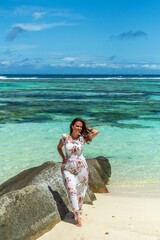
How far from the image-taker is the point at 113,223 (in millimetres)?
6395

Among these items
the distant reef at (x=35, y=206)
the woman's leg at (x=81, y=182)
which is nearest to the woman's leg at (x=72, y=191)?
the woman's leg at (x=81, y=182)

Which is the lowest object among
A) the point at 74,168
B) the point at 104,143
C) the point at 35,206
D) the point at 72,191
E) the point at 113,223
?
the point at 104,143

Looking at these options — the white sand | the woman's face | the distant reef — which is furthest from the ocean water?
the woman's face

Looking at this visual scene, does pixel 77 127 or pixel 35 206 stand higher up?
pixel 77 127

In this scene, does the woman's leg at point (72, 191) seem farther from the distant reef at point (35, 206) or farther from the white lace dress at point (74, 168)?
the distant reef at point (35, 206)

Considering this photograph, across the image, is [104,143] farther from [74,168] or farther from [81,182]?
[74,168]

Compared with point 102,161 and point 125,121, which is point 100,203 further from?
point 125,121

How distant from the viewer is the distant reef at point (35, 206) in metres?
5.50

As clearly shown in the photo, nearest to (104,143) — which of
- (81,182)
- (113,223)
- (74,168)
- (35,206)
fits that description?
(113,223)

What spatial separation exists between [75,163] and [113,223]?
1.16 metres

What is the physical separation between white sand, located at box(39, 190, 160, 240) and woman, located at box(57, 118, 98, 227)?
0.23 metres

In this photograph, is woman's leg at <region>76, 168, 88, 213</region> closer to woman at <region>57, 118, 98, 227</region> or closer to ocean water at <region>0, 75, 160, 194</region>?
woman at <region>57, 118, 98, 227</region>

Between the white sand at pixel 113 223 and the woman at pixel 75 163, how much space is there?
0.23m

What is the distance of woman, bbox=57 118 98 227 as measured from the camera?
612 centimetres
